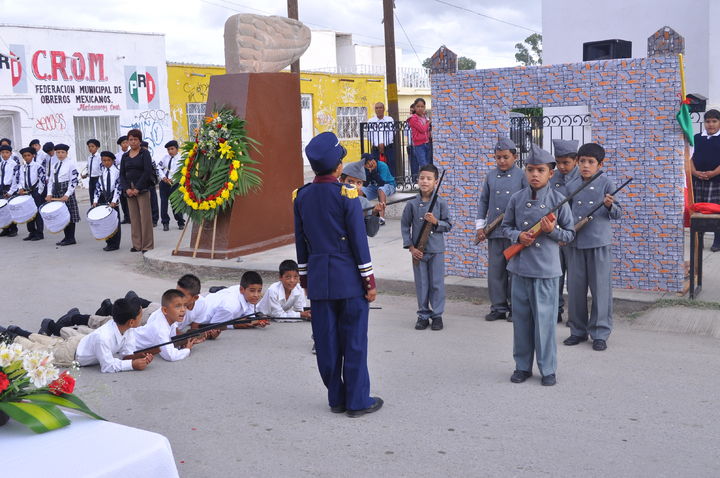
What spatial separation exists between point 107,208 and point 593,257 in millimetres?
8997

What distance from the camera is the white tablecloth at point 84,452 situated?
3.30 metres

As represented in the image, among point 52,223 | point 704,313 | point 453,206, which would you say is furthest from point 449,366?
point 52,223

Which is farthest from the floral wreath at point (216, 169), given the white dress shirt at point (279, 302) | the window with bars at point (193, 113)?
the window with bars at point (193, 113)

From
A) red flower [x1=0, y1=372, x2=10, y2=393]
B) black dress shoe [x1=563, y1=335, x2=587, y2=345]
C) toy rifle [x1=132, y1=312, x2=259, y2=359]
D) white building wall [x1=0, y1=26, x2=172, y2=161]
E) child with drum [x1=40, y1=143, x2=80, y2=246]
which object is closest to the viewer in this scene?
red flower [x1=0, y1=372, x2=10, y2=393]

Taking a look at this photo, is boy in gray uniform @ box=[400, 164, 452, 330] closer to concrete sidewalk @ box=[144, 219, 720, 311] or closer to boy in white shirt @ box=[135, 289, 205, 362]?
concrete sidewalk @ box=[144, 219, 720, 311]

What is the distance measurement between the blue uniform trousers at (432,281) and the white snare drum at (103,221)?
7266 millimetres

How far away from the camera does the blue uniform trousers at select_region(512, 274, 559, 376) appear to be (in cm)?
630

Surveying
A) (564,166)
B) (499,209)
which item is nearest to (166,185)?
(499,209)

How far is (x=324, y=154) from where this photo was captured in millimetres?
5793

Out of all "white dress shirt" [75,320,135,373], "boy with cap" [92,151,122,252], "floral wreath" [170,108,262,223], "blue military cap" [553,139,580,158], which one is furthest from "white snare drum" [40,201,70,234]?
"blue military cap" [553,139,580,158]

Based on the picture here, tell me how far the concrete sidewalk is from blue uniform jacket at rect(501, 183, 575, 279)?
2.67 metres

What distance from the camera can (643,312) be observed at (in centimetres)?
858

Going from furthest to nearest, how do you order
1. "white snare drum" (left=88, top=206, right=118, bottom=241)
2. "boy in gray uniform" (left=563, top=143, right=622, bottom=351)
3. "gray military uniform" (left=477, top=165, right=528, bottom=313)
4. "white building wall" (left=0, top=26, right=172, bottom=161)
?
"white building wall" (left=0, top=26, right=172, bottom=161) → "white snare drum" (left=88, top=206, right=118, bottom=241) → "gray military uniform" (left=477, top=165, right=528, bottom=313) → "boy in gray uniform" (left=563, top=143, right=622, bottom=351)

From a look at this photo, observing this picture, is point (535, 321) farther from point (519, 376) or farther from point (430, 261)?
point (430, 261)
